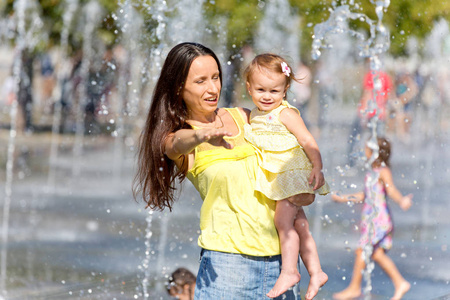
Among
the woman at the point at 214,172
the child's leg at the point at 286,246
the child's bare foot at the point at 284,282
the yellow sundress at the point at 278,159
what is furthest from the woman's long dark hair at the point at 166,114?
the child's bare foot at the point at 284,282

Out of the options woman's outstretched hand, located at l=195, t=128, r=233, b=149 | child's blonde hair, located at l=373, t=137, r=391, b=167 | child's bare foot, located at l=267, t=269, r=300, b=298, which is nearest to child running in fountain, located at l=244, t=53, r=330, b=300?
child's bare foot, located at l=267, t=269, r=300, b=298

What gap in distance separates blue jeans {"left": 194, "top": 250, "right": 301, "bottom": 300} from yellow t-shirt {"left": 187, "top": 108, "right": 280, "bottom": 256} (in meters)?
0.03

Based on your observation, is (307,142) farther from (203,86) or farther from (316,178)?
(203,86)

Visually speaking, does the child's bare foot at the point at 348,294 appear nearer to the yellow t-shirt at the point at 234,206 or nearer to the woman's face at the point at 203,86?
the yellow t-shirt at the point at 234,206

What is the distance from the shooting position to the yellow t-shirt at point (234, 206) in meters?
2.40

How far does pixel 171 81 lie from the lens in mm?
2506

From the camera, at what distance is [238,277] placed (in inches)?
94.2

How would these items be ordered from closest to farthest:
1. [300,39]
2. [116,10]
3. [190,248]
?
[190,248] < [116,10] < [300,39]

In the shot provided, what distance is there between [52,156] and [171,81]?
34.6ft

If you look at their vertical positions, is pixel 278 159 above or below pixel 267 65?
below

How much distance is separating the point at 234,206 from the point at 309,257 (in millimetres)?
327

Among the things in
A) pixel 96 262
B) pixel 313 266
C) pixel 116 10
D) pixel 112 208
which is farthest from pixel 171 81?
pixel 116 10

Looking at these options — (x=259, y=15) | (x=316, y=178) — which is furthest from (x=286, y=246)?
(x=259, y=15)

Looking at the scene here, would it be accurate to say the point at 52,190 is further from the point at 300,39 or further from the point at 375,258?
the point at 300,39
